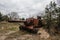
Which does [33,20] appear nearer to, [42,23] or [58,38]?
[42,23]

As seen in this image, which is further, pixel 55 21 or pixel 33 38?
pixel 55 21

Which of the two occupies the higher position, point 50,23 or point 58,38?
point 50,23

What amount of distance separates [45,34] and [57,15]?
4.47 metres

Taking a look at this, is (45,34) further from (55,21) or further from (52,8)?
(52,8)

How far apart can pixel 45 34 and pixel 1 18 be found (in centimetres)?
2139

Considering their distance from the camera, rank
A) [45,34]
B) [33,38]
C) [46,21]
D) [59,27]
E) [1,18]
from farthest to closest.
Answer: [1,18], [46,21], [59,27], [45,34], [33,38]

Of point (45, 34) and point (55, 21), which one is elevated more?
point (55, 21)

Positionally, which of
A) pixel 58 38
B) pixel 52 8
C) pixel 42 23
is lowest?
pixel 58 38

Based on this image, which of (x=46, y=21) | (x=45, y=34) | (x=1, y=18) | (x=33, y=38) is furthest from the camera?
(x=1, y=18)

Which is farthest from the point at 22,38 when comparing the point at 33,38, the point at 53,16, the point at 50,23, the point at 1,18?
the point at 1,18

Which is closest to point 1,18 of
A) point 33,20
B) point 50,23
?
point 33,20

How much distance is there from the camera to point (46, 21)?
16125mm

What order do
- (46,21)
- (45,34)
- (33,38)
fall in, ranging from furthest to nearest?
1. (46,21)
2. (45,34)
3. (33,38)

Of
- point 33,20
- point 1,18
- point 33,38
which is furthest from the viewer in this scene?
point 1,18
